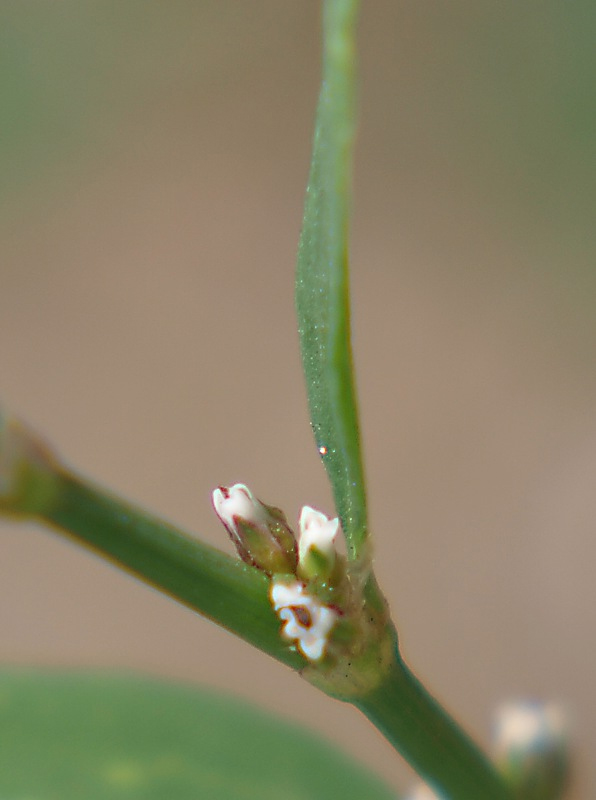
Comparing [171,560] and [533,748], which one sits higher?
[171,560]

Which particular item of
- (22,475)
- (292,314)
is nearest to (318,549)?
(22,475)

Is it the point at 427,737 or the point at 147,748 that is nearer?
the point at 427,737

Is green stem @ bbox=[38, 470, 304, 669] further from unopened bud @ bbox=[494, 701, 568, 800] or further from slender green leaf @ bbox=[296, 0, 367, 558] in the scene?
unopened bud @ bbox=[494, 701, 568, 800]

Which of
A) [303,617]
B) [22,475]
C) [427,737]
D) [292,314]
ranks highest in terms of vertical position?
[292,314]

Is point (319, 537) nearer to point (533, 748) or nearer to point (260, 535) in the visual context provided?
point (260, 535)

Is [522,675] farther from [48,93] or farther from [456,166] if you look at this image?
[48,93]

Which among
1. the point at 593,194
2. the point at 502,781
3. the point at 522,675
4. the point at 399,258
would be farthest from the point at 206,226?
the point at 502,781

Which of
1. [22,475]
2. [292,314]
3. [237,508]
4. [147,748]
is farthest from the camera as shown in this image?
[292,314]
